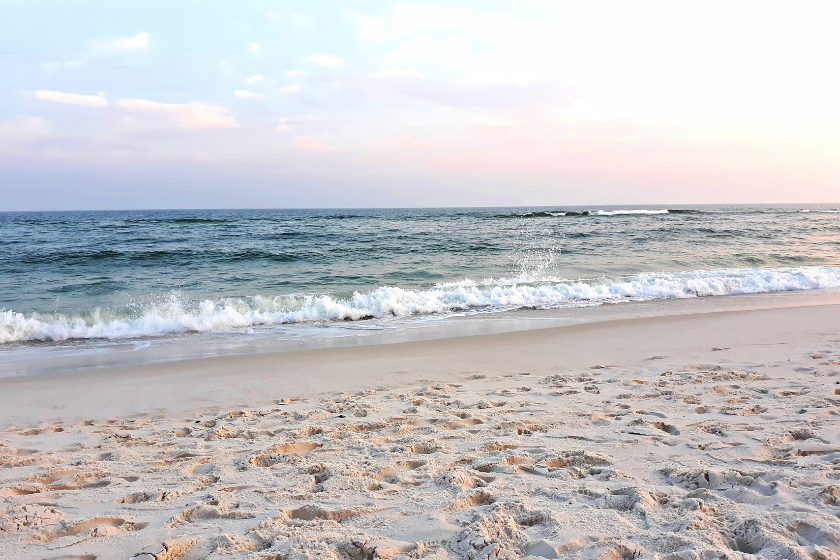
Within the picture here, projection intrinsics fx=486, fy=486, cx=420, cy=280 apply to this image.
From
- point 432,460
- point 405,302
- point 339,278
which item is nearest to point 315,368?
point 432,460

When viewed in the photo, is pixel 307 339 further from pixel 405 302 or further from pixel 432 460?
pixel 432 460

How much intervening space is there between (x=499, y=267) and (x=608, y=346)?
9.03 metres

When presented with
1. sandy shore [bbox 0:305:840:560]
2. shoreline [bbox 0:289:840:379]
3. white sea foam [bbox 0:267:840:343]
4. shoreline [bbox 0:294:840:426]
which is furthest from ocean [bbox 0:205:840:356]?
sandy shore [bbox 0:305:840:560]

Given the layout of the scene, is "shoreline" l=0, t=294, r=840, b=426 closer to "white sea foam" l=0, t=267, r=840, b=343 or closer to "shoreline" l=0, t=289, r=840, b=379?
"shoreline" l=0, t=289, r=840, b=379

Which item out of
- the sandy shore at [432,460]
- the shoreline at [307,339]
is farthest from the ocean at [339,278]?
the sandy shore at [432,460]

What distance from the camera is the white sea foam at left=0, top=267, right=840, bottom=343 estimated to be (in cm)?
830

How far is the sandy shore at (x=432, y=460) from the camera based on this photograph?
2141 mm

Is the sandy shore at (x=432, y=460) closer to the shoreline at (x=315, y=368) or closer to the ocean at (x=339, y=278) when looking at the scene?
the shoreline at (x=315, y=368)

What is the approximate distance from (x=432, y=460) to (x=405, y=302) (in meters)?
7.18

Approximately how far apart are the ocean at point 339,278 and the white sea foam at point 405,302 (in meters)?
0.03

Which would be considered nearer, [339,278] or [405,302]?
→ [405,302]

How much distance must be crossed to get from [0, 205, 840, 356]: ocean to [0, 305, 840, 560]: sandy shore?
327cm

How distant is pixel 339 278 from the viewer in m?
13.7

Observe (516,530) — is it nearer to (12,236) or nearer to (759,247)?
(759,247)
